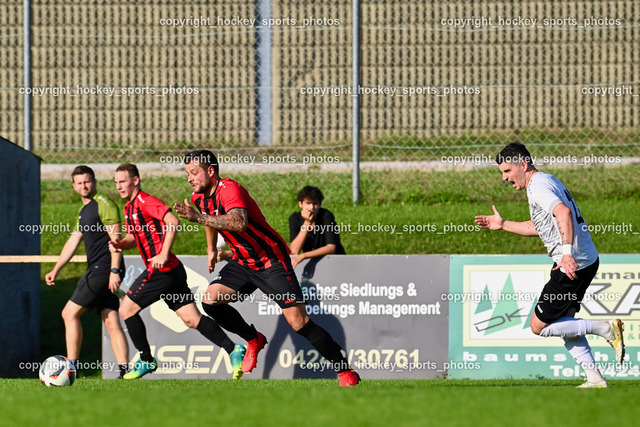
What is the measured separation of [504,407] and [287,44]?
11.2 meters

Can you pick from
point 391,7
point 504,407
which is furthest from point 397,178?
point 504,407

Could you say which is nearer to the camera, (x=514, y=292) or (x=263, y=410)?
(x=263, y=410)

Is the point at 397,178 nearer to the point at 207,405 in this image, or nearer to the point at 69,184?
the point at 69,184

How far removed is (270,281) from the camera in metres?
8.64

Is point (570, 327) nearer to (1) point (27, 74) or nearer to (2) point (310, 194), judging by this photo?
(2) point (310, 194)

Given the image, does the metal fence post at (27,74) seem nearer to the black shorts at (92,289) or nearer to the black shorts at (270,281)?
the black shorts at (92,289)

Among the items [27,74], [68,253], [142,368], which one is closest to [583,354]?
[142,368]

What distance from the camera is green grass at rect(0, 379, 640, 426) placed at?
527 cm

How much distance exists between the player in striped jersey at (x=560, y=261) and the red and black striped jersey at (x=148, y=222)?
11.5 ft

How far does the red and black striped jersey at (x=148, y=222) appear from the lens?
31.8 ft

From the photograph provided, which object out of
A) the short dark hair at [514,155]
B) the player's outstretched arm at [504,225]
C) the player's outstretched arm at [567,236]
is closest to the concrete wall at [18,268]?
the player's outstretched arm at [504,225]

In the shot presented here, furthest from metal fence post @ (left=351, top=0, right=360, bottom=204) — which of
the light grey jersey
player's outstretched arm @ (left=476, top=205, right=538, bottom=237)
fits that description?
the light grey jersey

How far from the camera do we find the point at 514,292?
10398 mm

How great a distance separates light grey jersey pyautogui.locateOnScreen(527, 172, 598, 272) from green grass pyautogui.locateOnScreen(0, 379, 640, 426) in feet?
5.29
